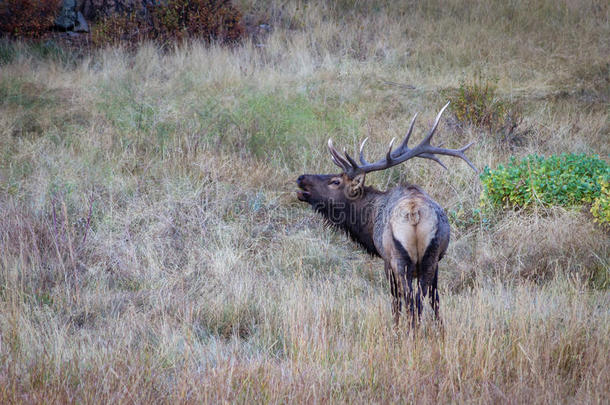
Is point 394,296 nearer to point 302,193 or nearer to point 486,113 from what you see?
point 302,193

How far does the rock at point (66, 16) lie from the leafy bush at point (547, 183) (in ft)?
35.1

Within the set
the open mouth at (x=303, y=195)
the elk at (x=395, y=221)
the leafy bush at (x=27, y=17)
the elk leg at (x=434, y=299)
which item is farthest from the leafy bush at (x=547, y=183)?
the leafy bush at (x=27, y=17)

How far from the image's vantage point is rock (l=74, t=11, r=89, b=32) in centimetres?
1472

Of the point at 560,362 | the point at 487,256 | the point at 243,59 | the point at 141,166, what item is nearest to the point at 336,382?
the point at 560,362

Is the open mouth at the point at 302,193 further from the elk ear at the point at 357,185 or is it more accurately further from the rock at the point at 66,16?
the rock at the point at 66,16

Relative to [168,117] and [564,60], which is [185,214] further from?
[564,60]

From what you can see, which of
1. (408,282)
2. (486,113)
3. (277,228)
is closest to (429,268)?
(408,282)

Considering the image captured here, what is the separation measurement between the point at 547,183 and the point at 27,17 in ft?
37.3

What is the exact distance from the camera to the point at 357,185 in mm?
6609

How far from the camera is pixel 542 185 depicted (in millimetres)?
7492

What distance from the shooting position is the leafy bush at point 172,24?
1400 cm

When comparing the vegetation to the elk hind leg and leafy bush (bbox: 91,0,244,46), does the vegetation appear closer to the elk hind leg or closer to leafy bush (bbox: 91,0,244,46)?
the elk hind leg

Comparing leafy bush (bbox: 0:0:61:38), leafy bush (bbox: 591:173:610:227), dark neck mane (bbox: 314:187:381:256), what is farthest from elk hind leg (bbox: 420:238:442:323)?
leafy bush (bbox: 0:0:61:38)

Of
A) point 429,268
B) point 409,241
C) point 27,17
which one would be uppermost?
point 27,17
